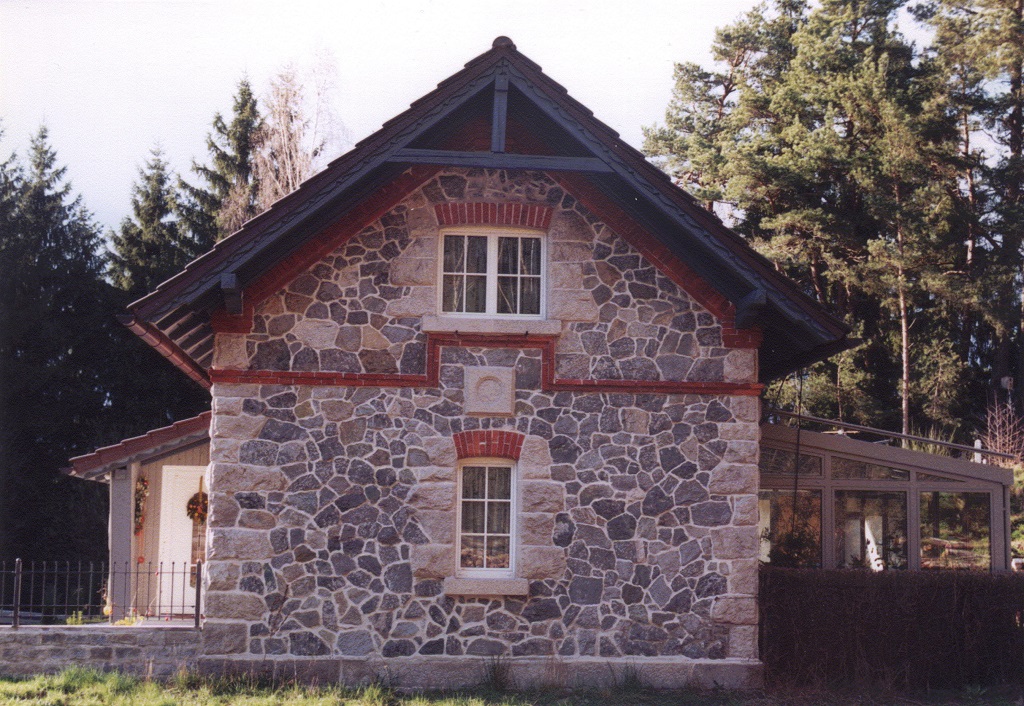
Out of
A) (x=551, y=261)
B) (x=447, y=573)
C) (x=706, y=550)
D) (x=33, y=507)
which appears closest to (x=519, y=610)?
(x=447, y=573)

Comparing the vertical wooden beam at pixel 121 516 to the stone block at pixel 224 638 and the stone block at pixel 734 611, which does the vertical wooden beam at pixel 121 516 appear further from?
the stone block at pixel 734 611

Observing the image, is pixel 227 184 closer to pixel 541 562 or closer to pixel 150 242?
pixel 150 242

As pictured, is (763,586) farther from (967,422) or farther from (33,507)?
(33,507)

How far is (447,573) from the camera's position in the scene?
12.0 m

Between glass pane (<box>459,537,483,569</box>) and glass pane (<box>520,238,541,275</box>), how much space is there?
10.4ft

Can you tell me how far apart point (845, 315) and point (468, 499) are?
810 inches

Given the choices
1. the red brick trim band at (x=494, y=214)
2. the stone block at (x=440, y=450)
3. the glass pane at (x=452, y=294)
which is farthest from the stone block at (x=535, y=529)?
the red brick trim band at (x=494, y=214)

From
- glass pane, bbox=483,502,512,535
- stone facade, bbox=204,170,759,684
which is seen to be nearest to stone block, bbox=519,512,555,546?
stone facade, bbox=204,170,759,684

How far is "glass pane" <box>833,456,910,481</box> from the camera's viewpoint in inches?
585

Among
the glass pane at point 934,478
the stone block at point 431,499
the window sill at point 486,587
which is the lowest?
the window sill at point 486,587

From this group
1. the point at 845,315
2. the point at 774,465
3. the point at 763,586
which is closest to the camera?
the point at 763,586

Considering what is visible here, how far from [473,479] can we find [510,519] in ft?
2.02

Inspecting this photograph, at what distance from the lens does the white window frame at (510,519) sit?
12234 millimetres

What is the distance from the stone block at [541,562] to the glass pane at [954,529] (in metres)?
5.81
